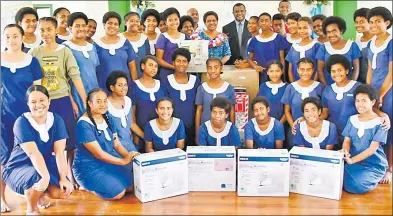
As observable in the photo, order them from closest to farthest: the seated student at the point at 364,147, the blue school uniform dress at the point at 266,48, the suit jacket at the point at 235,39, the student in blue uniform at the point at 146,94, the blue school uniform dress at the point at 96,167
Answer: the blue school uniform dress at the point at 96,167 → the seated student at the point at 364,147 → the student in blue uniform at the point at 146,94 → the blue school uniform dress at the point at 266,48 → the suit jacket at the point at 235,39

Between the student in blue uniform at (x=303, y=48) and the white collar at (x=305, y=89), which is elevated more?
the student in blue uniform at (x=303, y=48)

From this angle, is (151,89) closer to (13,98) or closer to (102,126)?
(102,126)

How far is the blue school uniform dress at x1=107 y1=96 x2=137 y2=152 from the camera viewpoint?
3.06 metres

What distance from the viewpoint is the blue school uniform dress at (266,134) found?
10.5 ft

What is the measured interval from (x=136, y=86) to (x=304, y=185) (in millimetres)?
1336

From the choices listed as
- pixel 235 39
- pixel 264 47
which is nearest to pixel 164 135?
pixel 264 47

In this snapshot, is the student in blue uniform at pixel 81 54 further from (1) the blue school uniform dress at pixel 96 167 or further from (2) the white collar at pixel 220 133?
(2) the white collar at pixel 220 133

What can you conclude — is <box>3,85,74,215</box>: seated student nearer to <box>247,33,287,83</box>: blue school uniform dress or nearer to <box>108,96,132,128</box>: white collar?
<box>108,96,132,128</box>: white collar

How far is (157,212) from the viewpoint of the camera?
8.79 ft

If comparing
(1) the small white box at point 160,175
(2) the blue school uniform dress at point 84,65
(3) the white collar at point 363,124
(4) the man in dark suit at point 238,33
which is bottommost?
(1) the small white box at point 160,175

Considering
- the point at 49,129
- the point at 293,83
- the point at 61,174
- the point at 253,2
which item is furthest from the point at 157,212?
the point at 253,2

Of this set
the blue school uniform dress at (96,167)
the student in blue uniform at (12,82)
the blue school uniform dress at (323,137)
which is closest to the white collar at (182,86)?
the blue school uniform dress at (96,167)

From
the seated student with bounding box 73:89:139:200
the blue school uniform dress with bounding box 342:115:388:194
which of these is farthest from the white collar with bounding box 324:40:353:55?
the seated student with bounding box 73:89:139:200

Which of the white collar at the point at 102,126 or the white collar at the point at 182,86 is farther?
the white collar at the point at 182,86
